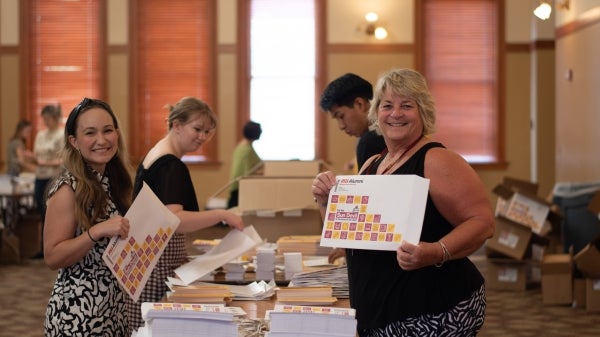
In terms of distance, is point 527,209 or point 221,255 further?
point 527,209

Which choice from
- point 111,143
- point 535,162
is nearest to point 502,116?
point 535,162

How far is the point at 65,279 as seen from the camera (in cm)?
283

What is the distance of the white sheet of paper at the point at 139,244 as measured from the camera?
2779mm

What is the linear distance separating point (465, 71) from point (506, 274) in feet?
15.8

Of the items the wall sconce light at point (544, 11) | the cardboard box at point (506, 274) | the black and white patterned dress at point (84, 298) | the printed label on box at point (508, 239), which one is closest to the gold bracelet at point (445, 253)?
the black and white patterned dress at point (84, 298)

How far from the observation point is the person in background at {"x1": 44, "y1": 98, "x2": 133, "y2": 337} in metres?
2.77

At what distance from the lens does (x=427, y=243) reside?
2.33 m

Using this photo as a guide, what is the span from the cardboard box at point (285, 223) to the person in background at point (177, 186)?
5.20 feet

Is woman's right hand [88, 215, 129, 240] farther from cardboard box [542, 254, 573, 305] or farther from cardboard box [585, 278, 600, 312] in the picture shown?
cardboard box [542, 254, 573, 305]

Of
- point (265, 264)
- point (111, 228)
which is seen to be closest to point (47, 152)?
point (265, 264)

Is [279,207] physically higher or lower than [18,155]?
lower

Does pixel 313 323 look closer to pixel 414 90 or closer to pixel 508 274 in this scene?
pixel 414 90

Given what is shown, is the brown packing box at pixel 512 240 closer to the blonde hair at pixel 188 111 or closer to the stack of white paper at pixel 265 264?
the stack of white paper at pixel 265 264

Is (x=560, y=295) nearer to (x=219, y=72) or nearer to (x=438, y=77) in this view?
(x=438, y=77)
